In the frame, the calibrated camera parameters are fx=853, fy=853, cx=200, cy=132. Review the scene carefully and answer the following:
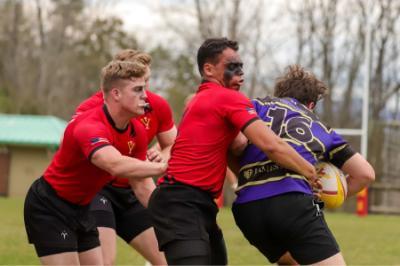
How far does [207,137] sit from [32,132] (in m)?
32.5

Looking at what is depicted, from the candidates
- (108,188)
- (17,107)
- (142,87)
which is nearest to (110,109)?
(142,87)

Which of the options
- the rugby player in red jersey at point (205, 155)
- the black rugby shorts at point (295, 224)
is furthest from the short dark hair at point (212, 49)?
the black rugby shorts at point (295, 224)

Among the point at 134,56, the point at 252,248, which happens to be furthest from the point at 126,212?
the point at 252,248

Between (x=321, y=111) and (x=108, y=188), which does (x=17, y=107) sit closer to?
(x=321, y=111)

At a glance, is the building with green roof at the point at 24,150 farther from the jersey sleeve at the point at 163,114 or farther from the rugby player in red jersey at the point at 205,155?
the rugby player in red jersey at the point at 205,155

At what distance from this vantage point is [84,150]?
539cm

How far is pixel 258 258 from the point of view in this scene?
1165 centimetres

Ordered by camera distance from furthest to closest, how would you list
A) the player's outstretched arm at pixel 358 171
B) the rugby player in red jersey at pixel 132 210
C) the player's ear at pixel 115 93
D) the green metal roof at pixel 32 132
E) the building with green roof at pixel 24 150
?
the building with green roof at pixel 24 150, the green metal roof at pixel 32 132, the rugby player in red jersey at pixel 132 210, the player's outstretched arm at pixel 358 171, the player's ear at pixel 115 93

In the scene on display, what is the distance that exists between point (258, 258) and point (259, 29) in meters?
28.0

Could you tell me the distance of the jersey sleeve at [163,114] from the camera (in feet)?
23.8

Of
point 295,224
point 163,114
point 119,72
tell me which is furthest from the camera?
point 163,114

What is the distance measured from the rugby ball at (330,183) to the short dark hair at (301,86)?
0.46 m

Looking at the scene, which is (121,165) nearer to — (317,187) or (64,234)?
(64,234)

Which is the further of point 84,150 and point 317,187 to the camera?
point 317,187
